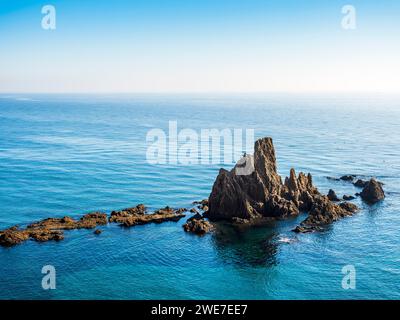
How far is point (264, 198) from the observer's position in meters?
98.3

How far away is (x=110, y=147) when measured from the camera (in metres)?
193

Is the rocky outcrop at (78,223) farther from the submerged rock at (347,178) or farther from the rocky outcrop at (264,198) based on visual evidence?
the submerged rock at (347,178)

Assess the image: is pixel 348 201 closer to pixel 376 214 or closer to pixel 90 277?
pixel 376 214

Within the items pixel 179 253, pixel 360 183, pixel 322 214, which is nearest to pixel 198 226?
pixel 179 253

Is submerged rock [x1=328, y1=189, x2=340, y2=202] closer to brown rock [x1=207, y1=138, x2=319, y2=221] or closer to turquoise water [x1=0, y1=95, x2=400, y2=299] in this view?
brown rock [x1=207, y1=138, x2=319, y2=221]

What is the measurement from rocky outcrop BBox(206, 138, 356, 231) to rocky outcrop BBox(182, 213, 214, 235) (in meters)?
5.09

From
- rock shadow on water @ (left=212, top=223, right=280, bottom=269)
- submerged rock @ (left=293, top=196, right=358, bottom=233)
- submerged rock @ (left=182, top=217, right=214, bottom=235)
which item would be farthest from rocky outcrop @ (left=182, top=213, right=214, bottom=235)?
submerged rock @ (left=293, top=196, right=358, bottom=233)

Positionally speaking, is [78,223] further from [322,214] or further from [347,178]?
[347,178]

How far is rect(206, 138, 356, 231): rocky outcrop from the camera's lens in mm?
95250

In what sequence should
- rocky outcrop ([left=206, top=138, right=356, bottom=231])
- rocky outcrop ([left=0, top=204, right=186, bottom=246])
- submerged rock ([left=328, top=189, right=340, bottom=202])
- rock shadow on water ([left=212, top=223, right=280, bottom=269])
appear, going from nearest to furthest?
rock shadow on water ([left=212, top=223, right=280, bottom=269]) → rocky outcrop ([left=0, top=204, right=186, bottom=246]) → rocky outcrop ([left=206, top=138, right=356, bottom=231]) → submerged rock ([left=328, top=189, right=340, bottom=202])

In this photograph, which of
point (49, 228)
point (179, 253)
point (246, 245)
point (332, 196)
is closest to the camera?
point (179, 253)

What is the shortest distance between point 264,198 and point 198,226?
1779 cm
